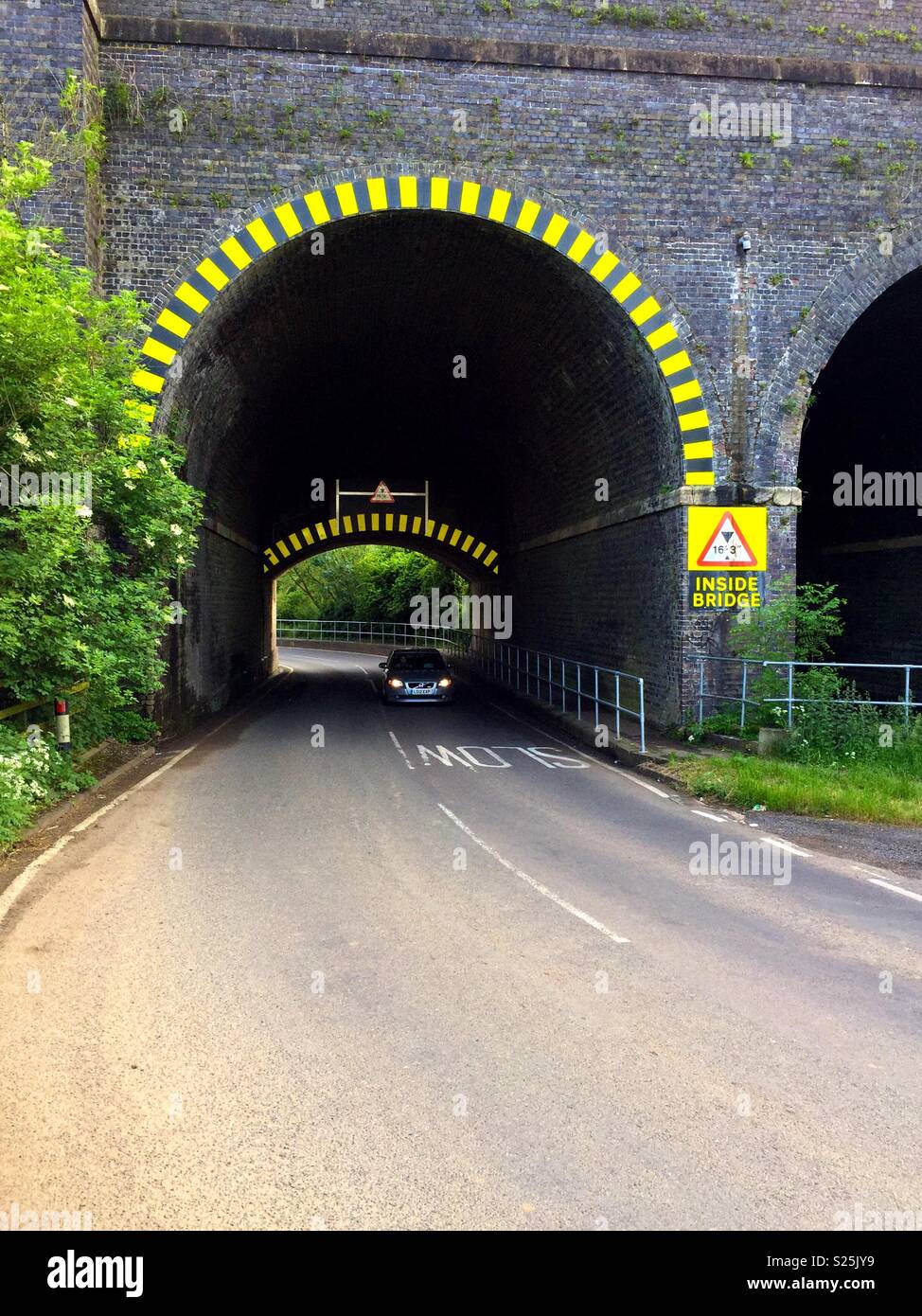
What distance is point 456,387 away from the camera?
72.3 feet

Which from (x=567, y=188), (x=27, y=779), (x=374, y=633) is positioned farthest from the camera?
(x=374, y=633)

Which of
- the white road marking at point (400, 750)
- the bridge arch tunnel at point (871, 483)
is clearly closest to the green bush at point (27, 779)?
the white road marking at point (400, 750)

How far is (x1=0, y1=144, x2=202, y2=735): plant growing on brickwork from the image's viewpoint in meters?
8.88

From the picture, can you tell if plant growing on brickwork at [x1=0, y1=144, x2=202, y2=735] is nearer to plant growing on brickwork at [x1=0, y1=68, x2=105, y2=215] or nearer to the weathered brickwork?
plant growing on brickwork at [x1=0, y1=68, x2=105, y2=215]

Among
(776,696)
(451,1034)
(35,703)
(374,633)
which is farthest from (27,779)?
(374,633)

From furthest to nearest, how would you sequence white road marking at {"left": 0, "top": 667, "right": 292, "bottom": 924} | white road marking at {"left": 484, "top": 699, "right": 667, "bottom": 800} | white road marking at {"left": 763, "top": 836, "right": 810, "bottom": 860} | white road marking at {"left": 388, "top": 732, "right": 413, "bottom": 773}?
white road marking at {"left": 388, "top": 732, "right": 413, "bottom": 773}
white road marking at {"left": 484, "top": 699, "right": 667, "bottom": 800}
white road marking at {"left": 763, "top": 836, "right": 810, "bottom": 860}
white road marking at {"left": 0, "top": 667, "right": 292, "bottom": 924}

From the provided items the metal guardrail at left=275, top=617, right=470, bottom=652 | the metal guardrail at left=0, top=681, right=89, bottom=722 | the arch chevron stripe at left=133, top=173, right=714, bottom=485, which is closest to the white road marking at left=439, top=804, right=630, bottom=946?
the metal guardrail at left=0, top=681, right=89, bottom=722

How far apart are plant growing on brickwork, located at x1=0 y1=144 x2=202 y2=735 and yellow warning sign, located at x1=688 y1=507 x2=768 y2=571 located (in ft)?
23.5

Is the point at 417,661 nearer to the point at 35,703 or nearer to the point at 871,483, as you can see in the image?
the point at 871,483

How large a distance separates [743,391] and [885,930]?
32.4 feet

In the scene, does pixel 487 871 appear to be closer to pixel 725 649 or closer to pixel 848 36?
pixel 725 649

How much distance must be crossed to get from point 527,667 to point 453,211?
1274cm

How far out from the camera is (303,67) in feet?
45.0

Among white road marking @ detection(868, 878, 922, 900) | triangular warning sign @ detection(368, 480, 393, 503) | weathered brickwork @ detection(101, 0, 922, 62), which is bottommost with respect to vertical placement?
white road marking @ detection(868, 878, 922, 900)
